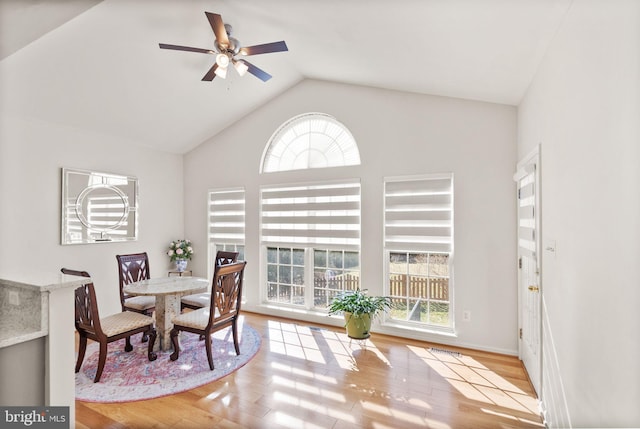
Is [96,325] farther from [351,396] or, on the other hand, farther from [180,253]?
[180,253]

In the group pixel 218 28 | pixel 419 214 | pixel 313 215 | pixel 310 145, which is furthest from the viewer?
pixel 310 145

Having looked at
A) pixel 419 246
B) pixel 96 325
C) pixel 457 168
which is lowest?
pixel 96 325

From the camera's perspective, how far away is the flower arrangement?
5.08m

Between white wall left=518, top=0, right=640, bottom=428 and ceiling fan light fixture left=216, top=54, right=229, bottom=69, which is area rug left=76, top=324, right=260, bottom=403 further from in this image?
ceiling fan light fixture left=216, top=54, right=229, bottom=69

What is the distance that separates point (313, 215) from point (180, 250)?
2482mm

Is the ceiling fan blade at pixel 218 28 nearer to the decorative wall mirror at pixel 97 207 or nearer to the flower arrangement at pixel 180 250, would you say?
the decorative wall mirror at pixel 97 207

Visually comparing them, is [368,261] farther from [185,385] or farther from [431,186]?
[185,385]

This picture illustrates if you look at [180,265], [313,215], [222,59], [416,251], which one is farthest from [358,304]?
[180,265]

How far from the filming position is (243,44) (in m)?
3.39

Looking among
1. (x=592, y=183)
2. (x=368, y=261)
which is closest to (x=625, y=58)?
(x=592, y=183)

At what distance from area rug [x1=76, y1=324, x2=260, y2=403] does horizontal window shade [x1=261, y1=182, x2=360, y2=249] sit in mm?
1542

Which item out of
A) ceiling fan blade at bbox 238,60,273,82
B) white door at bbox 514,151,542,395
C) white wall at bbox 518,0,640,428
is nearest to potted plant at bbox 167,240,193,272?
ceiling fan blade at bbox 238,60,273,82

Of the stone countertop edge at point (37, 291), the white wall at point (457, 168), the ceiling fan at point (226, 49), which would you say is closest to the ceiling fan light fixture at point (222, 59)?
the ceiling fan at point (226, 49)

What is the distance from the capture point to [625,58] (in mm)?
1106
